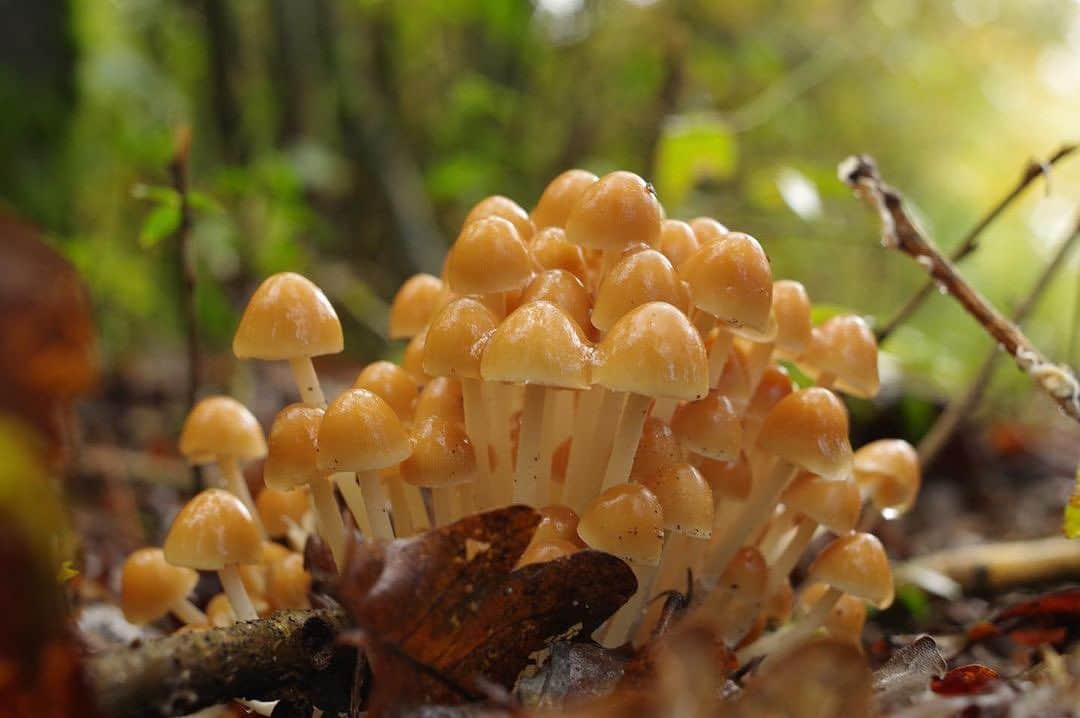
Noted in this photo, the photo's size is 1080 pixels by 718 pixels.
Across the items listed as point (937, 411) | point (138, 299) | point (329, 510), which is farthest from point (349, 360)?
point (329, 510)

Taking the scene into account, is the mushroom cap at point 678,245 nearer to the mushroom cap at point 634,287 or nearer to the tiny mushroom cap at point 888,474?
the mushroom cap at point 634,287

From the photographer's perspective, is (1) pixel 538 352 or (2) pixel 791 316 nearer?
(1) pixel 538 352

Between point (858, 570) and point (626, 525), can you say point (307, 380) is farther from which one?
point (858, 570)

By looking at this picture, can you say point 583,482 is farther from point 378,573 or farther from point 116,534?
point 116,534

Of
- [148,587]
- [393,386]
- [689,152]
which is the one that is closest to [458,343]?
[393,386]

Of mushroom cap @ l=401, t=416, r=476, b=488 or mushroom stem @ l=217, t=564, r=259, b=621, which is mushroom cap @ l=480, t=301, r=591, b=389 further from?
mushroom stem @ l=217, t=564, r=259, b=621

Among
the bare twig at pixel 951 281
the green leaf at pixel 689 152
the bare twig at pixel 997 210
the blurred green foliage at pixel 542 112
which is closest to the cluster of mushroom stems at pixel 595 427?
the bare twig at pixel 951 281
